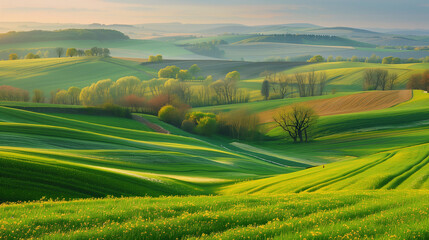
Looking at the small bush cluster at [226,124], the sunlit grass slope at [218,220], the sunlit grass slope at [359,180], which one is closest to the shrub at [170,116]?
the small bush cluster at [226,124]

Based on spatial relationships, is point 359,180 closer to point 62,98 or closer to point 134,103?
point 134,103

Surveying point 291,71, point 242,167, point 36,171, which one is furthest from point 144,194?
point 291,71

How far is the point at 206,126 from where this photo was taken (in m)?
94.1

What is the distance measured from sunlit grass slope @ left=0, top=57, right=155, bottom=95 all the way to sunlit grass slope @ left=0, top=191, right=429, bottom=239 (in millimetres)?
143257

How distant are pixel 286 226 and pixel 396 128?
267 ft

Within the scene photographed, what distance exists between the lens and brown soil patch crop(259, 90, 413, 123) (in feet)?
345

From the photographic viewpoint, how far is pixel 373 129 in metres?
86.3

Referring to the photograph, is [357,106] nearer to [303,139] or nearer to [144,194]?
[303,139]

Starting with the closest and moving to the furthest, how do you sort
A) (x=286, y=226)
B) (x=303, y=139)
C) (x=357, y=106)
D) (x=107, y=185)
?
(x=286, y=226) → (x=107, y=185) → (x=303, y=139) → (x=357, y=106)

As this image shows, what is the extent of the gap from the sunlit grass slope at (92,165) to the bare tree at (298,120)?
1324 inches

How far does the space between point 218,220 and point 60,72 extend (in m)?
177

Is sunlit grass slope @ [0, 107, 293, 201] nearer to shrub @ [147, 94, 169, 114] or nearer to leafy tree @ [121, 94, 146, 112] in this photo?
shrub @ [147, 94, 169, 114]

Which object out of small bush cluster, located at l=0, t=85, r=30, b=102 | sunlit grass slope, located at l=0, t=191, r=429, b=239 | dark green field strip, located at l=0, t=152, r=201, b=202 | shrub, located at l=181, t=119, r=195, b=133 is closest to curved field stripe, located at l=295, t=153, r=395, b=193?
dark green field strip, located at l=0, t=152, r=201, b=202

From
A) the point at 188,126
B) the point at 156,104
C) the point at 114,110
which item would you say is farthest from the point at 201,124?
the point at 156,104
